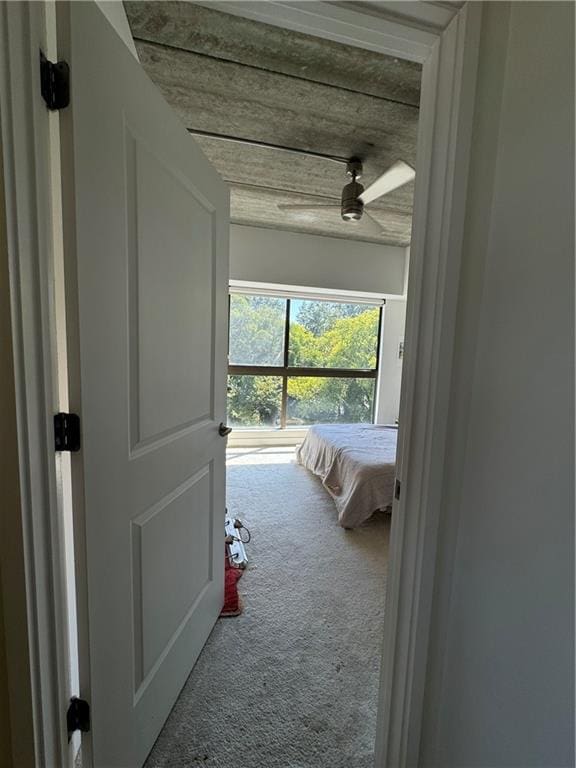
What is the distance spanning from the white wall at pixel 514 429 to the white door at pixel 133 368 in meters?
0.83

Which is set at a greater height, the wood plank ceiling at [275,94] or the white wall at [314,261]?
the wood plank ceiling at [275,94]

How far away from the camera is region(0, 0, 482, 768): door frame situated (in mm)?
635

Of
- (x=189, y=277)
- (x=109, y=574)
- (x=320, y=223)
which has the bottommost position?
(x=109, y=574)

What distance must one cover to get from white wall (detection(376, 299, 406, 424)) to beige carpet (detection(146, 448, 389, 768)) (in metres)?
2.74

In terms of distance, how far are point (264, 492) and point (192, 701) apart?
1.89 m

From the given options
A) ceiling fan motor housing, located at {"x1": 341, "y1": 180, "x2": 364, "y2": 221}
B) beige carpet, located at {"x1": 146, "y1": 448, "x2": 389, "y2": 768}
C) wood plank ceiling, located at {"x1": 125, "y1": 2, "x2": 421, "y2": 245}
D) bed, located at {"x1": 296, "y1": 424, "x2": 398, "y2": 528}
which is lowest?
beige carpet, located at {"x1": 146, "y1": 448, "x2": 389, "y2": 768}

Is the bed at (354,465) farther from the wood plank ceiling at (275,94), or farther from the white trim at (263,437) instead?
the wood plank ceiling at (275,94)

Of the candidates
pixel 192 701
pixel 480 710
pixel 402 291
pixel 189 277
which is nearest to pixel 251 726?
Answer: pixel 192 701

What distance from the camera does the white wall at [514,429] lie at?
2.10ft

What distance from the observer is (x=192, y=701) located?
1.23 m

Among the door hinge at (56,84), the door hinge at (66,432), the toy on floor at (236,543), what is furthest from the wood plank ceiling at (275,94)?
the toy on floor at (236,543)

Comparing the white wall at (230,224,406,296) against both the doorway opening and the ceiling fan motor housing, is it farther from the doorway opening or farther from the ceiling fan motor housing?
the ceiling fan motor housing

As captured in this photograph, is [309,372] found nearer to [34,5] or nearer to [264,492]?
[264,492]

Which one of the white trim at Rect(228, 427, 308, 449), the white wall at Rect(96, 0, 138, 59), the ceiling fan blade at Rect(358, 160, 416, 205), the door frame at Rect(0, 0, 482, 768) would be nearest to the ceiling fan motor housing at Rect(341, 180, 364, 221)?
the ceiling fan blade at Rect(358, 160, 416, 205)
